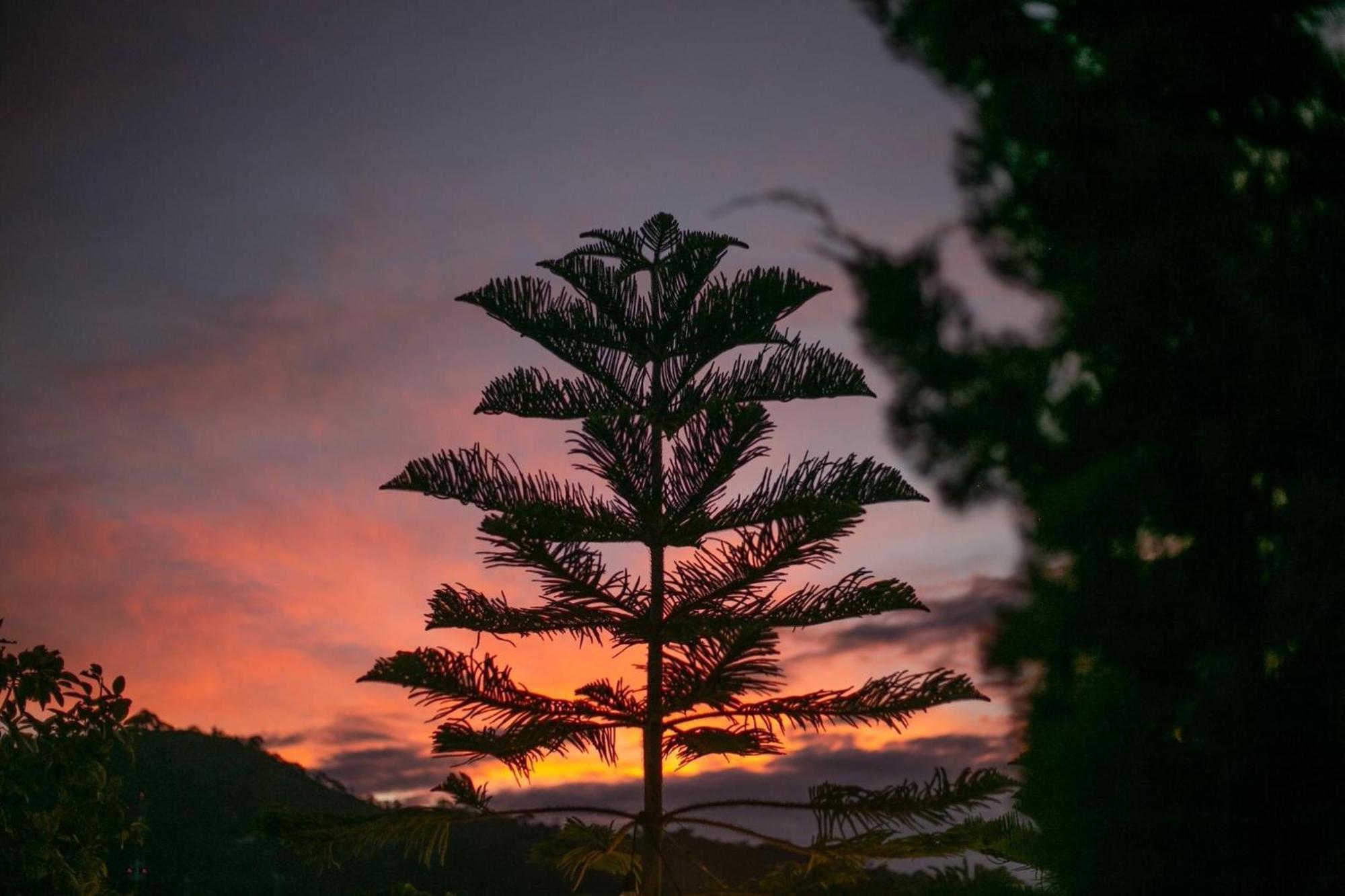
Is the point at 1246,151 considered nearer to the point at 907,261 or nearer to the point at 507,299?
the point at 907,261

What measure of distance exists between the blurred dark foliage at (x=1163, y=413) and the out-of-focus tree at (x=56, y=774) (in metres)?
3.35

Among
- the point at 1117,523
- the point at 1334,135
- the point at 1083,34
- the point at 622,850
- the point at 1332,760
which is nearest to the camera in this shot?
the point at 1332,760

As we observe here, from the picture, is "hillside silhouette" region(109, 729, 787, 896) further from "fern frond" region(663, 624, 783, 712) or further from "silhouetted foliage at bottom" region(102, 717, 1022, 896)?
"fern frond" region(663, 624, 783, 712)

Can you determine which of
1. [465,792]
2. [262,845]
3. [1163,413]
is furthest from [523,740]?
[262,845]

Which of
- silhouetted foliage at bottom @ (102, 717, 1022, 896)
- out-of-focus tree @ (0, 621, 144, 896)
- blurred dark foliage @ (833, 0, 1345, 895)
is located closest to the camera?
blurred dark foliage @ (833, 0, 1345, 895)

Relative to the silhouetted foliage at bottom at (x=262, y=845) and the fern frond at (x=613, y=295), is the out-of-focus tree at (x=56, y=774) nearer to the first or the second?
the fern frond at (x=613, y=295)

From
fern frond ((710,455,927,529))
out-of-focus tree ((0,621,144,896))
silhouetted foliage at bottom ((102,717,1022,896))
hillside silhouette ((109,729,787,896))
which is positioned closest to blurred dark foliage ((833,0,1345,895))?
fern frond ((710,455,927,529))

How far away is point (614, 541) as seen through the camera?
465 cm

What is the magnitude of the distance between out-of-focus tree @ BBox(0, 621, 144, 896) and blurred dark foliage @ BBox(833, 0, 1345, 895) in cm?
335

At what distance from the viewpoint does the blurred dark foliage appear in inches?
85.9

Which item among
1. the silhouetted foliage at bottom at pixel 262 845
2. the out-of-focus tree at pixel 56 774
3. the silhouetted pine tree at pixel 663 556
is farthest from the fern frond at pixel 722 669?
the silhouetted foliage at bottom at pixel 262 845

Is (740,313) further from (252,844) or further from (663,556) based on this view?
(252,844)

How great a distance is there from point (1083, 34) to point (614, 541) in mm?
2655

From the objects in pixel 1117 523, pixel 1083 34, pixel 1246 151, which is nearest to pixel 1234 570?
pixel 1117 523
